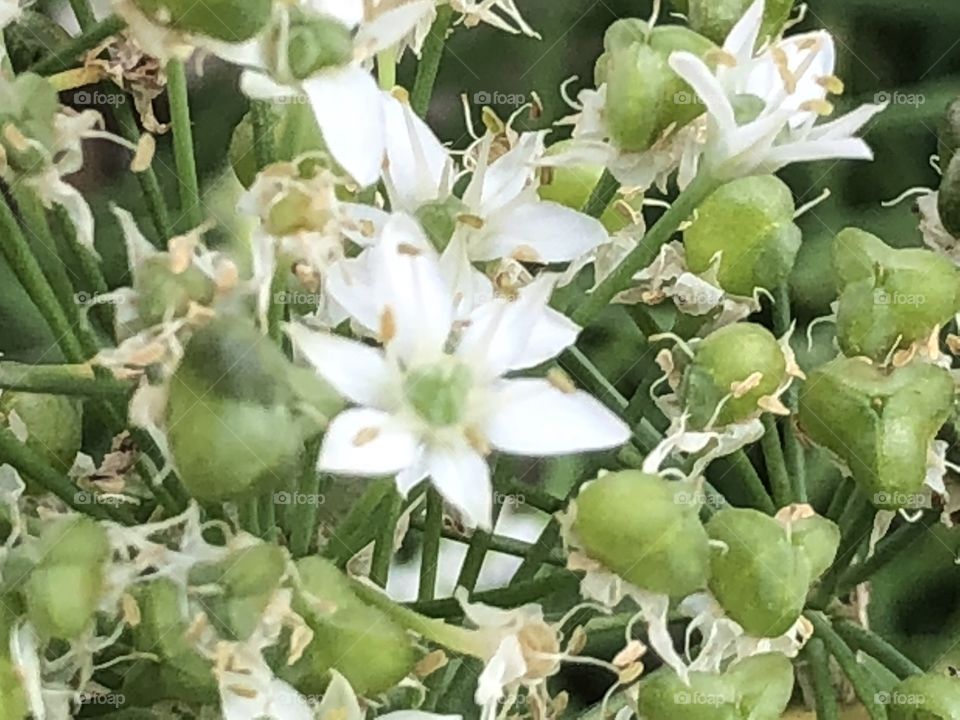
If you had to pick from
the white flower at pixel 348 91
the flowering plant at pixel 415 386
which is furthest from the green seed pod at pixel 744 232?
the white flower at pixel 348 91

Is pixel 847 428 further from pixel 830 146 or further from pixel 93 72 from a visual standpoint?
pixel 93 72

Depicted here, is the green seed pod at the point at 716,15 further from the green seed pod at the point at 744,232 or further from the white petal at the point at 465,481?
the white petal at the point at 465,481

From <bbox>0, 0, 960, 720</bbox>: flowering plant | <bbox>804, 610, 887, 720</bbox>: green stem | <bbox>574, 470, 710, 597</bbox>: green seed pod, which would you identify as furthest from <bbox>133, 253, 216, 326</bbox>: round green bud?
<bbox>804, 610, 887, 720</bbox>: green stem

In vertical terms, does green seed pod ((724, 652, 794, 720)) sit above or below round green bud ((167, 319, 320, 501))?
below

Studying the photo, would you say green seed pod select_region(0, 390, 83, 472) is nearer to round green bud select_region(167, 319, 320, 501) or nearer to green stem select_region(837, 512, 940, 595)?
round green bud select_region(167, 319, 320, 501)

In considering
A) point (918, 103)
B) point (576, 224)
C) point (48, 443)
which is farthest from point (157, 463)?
point (918, 103)

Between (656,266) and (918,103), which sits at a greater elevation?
(656,266)

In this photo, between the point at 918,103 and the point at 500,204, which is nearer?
the point at 500,204
